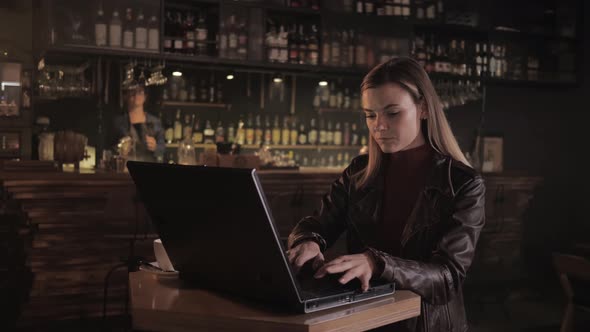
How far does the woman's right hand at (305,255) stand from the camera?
58.2 inches

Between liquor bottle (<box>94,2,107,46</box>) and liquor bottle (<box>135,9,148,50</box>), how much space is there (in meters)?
0.25

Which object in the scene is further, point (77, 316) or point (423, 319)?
point (77, 316)

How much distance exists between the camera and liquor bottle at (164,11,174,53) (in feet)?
17.7

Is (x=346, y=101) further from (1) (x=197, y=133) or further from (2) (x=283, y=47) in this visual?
(1) (x=197, y=133)

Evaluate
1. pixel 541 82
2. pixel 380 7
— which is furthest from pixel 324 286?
pixel 541 82

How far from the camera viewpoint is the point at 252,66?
5758 mm

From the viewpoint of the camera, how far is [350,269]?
4.21ft

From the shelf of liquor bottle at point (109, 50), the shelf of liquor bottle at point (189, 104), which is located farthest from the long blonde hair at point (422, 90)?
the shelf of liquor bottle at point (189, 104)

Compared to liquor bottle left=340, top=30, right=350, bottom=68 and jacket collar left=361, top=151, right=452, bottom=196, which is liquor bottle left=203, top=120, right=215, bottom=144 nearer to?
liquor bottle left=340, top=30, right=350, bottom=68

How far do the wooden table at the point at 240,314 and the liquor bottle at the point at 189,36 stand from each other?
436 cm

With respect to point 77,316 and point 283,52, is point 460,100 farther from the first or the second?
point 77,316

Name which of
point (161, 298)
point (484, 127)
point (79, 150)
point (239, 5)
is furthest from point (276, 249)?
point (484, 127)

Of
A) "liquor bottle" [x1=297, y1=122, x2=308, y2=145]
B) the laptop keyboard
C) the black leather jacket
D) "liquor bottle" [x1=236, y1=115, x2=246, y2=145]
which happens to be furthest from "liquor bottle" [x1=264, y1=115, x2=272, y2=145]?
the laptop keyboard

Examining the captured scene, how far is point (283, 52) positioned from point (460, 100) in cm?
177
